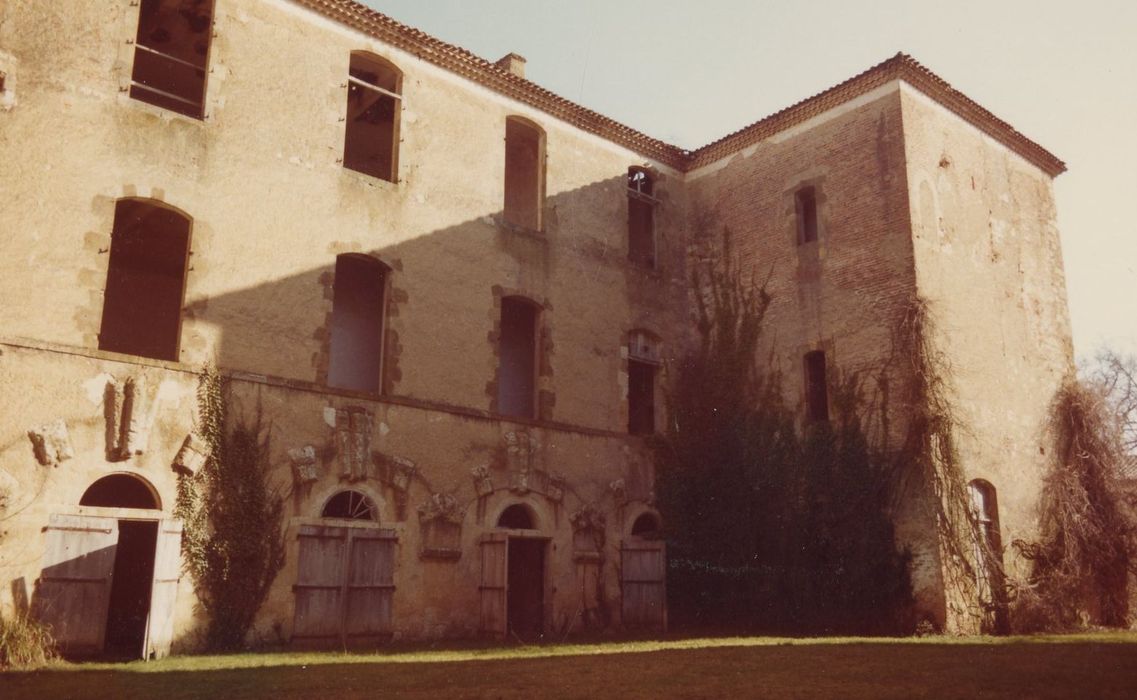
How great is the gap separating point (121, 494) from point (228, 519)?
7.52ft

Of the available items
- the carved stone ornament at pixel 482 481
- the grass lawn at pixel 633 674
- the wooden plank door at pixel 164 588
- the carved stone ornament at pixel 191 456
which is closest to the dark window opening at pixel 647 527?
the carved stone ornament at pixel 482 481

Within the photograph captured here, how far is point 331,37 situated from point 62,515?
322 inches

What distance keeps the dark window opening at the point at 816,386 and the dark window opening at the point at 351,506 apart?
26.2 ft

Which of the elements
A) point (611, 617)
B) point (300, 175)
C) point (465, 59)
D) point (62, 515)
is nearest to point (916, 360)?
point (611, 617)

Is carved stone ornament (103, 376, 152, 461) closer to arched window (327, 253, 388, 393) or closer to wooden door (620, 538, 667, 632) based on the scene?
arched window (327, 253, 388, 393)

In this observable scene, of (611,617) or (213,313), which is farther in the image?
(611,617)

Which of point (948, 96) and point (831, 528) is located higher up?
point (948, 96)

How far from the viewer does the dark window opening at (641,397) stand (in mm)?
18188

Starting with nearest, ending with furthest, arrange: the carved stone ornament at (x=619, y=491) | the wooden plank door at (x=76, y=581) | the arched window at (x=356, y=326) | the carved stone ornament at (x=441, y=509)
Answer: the wooden plank door at (x=76, y=581), the carved stone ornament at (x=441, y=509), the carved stone ornament at (x=619, y=491), the arched window at (x=356, y=326)

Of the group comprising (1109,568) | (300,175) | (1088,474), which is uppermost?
(300,175)

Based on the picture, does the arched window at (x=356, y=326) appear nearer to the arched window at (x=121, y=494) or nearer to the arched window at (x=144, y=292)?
the arched window at (x=144, y=292)

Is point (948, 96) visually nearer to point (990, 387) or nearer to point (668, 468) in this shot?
point (990, 387)

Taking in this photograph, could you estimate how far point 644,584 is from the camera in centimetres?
1588

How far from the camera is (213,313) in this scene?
12422 mm
